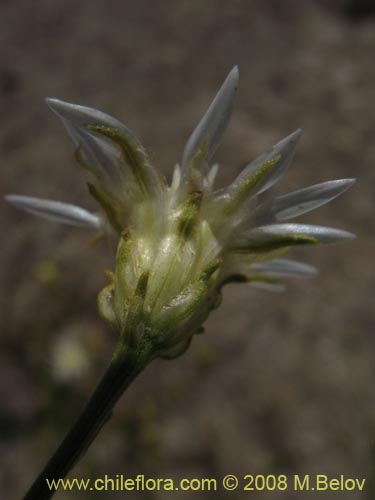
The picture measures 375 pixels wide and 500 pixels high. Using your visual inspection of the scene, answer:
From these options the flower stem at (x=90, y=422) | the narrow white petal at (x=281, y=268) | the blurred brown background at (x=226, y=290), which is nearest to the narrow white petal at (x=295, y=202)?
the narrow white petal at (x=281, y=268)

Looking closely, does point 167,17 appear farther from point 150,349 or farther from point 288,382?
point 150,349

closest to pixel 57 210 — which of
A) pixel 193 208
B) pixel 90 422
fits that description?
pixel 193 208

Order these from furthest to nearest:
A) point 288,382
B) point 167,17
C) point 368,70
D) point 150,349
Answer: point 167,17
point 368,70
point 288,382
point 150,349

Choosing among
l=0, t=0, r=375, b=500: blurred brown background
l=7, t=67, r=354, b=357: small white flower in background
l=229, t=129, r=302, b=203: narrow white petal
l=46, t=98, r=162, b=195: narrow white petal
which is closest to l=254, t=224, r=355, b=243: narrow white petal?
l=7, t=67, r=354, b=357: small white flower in background

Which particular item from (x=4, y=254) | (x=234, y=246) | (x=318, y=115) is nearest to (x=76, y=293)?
(x=4, y=254)

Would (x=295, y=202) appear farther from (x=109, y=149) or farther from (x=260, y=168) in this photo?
(x=109, y=149)
